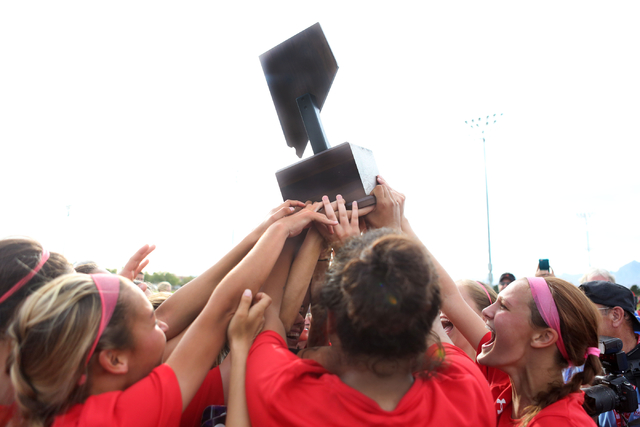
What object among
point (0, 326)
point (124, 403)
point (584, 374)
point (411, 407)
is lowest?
point (584, 374)

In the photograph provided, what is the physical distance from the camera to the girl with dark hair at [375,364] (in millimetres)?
1120

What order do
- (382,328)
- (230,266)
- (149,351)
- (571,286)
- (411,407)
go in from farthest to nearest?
1. (571,286)
2. (230,266)
3. (149,351)
4. (411,407)
5. (382,328)

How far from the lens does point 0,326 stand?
1.39 meters

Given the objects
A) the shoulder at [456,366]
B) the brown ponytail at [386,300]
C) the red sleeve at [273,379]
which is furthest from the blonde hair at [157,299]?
the shoulder at [456,366]

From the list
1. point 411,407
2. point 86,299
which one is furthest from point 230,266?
point 411,407

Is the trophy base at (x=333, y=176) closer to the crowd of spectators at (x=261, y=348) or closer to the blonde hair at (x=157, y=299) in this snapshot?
the crowd of spectators at (x=261, y=348)

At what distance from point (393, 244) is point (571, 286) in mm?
1317

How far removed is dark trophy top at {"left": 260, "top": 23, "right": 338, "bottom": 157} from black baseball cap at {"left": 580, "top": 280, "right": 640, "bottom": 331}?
281 centimetres

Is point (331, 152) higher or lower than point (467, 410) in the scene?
higher

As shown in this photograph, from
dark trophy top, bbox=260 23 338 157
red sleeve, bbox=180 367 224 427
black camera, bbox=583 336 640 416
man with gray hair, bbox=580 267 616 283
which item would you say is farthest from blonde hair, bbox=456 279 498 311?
man with gray hair, bbox=580 267 616 283

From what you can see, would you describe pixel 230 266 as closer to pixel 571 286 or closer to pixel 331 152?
pixel 331 152

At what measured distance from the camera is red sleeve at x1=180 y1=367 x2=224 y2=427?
1.55 meters

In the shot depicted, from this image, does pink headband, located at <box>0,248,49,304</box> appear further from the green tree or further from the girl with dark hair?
the green tree

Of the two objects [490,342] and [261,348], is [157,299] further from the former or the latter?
[490,342]
